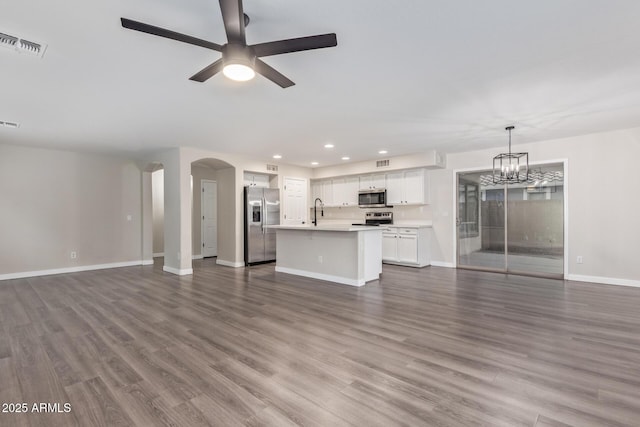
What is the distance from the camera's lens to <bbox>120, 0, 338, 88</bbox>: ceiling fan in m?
1.80

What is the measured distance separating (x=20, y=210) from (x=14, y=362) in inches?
193

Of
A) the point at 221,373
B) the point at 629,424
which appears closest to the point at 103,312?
the point at 221,373

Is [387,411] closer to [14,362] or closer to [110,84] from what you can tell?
[14,362]

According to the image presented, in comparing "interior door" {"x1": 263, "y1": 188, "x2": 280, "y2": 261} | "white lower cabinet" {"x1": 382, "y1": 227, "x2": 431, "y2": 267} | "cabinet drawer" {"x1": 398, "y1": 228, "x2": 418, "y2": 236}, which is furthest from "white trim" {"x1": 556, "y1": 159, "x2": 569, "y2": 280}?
"interior door" {"x1": 263, "y1": 188, "x2": 280, "y2": 261}

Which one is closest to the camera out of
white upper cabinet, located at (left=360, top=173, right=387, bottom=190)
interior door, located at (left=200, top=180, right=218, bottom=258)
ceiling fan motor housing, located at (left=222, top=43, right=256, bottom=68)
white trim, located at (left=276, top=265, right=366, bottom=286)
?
ceiling fan motor housing, located at (left=222, top=43, right=256, bottom=68)

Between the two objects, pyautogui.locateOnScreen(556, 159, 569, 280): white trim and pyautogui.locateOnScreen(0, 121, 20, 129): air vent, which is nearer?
pyautogui.locateOnScreen(0, 121, 20, 129): air vent

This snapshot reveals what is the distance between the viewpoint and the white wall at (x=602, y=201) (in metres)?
5.02

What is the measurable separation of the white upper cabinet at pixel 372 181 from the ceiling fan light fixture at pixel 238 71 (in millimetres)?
5866

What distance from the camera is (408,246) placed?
22.7ft

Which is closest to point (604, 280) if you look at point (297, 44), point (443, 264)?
point (443, 264)

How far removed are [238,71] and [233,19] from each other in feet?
1.20

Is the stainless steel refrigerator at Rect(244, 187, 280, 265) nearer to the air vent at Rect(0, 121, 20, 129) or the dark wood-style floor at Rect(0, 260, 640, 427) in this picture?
the dark wood-style floor at Rect(0, 260, 640, 427)

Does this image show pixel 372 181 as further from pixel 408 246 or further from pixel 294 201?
pixel 294 201

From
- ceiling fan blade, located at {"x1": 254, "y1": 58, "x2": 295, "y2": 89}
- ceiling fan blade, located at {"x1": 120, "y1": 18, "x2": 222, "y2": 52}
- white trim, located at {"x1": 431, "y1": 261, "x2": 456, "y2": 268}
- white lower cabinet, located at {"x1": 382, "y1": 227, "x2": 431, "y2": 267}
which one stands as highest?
ceiling fan blade, located at {"x1": 120, "y1": 18, "x2": 222, "y2": 52}
